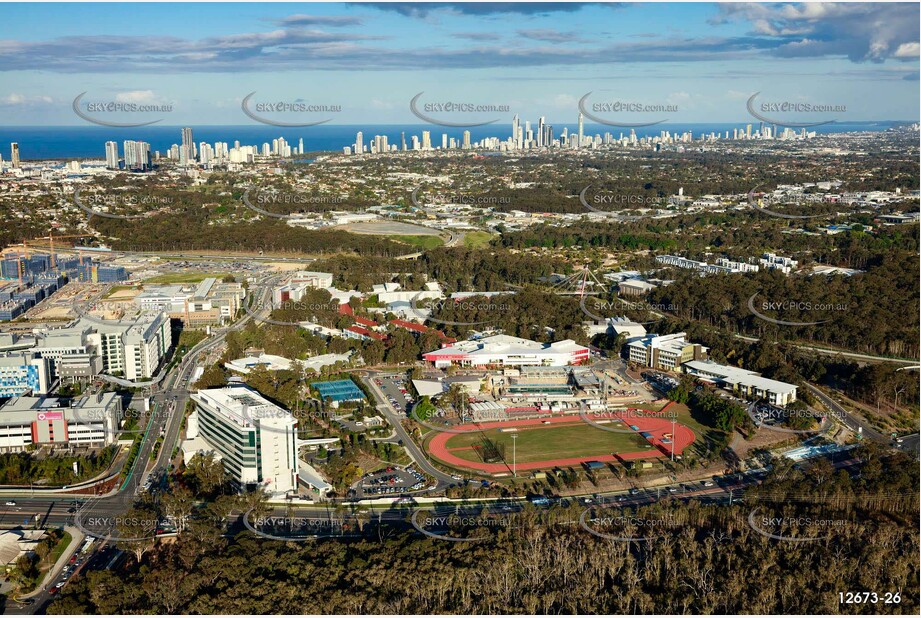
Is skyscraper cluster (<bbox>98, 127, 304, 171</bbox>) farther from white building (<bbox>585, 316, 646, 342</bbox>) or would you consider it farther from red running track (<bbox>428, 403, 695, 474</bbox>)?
red running track (<bbox>428, 403, 695, 474</bbox>)

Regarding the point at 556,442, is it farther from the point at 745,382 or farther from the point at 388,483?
the point at 745,382

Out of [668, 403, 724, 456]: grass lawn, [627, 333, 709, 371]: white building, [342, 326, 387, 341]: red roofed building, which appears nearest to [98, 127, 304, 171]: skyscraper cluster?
[342, 326, 387, 341]: red roofed building

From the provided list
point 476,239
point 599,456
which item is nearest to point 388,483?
point 599,456

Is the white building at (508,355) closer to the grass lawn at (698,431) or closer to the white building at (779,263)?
the grass lawn at (698,431)

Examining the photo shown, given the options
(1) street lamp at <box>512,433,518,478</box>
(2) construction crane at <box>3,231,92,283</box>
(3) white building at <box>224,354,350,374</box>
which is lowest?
(1) street lamp at <box>512,433,518,478</box>

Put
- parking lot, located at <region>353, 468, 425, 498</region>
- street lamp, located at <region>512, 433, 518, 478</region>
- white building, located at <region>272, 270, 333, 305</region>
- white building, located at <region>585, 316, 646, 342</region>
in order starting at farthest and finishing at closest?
1. white building, located at <region>272, 270, 333, 305</region>
2. white building, located at <region>585, 316, 646, 342</region>
3. street lamp, located at <region>512, 433, 518, 478</region>
4. parking lot, located at <region>353, 468, 425, 498</region>

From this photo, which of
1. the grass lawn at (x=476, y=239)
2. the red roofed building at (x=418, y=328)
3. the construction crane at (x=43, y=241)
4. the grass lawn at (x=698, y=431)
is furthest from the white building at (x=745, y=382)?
the construction crane at (x=43, y=241)
